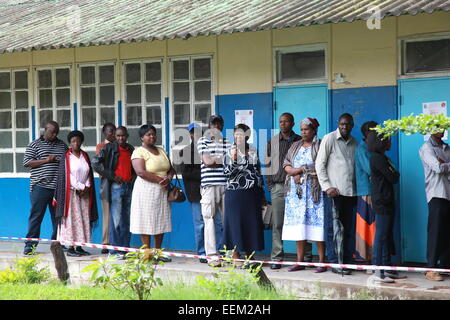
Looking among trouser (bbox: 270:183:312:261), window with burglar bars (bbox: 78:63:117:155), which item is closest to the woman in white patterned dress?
window with burglar bars (bbox: 78:63:117:155)

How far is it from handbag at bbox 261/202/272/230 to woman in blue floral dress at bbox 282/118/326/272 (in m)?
0.33

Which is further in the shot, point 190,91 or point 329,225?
point 190,91

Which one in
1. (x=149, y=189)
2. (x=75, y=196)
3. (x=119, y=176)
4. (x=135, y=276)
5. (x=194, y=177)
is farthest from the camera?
(x=75, y=196)

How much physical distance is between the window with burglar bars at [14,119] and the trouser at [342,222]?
541 cm

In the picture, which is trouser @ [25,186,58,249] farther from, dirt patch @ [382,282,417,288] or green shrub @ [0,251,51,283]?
dirt patch @ [382,282,417,288]

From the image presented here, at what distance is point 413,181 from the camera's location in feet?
30.8

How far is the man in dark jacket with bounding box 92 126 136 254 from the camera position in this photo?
34.1ft

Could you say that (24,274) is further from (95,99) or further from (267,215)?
(95,99)

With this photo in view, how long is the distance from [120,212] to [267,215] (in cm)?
208

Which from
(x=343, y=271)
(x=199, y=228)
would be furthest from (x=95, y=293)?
(x=343, y=271)

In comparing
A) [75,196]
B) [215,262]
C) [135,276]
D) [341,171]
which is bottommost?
[215,262]
